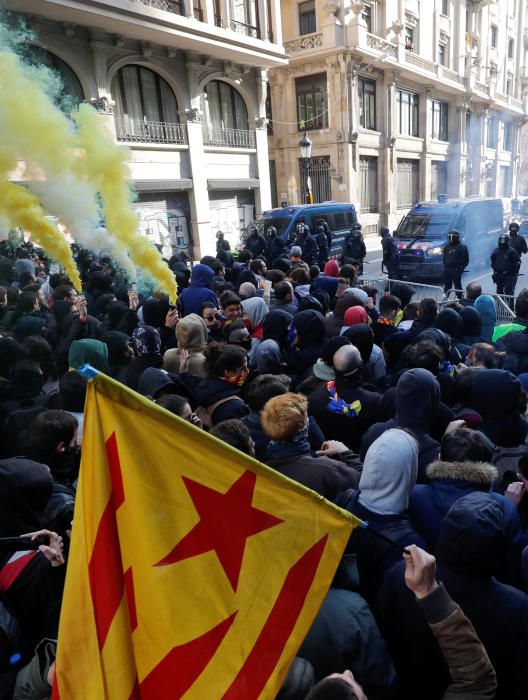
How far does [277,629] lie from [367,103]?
2754cm

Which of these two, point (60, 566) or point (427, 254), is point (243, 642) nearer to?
point (60, 566)

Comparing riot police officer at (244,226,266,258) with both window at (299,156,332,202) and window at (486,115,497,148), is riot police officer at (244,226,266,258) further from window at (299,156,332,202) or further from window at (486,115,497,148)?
window at (486,115,497,148)

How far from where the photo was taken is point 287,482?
1510mm

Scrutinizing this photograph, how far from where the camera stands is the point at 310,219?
49.9 feet

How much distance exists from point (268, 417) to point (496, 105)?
44224 mm

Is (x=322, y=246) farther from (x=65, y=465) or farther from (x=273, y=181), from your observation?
(x=273, y=181)

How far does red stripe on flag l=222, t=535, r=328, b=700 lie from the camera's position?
1396 mm

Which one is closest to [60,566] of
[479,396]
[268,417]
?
[268,417]

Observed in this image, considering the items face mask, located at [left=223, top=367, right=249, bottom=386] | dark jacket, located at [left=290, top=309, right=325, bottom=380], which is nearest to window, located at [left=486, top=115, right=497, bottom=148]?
dark jacket, located at [left=290, top=309, right=325, bottom=380]

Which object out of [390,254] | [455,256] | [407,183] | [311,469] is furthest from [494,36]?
[311,469]

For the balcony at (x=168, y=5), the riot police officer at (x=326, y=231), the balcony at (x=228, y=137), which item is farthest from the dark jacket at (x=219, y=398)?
the balcony at (x=228, y=137)

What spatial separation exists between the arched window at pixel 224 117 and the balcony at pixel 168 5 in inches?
114

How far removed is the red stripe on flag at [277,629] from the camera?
4.58 feet

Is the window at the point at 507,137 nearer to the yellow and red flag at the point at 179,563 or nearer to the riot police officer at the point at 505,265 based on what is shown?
the riot police officer at the point at 505,265
